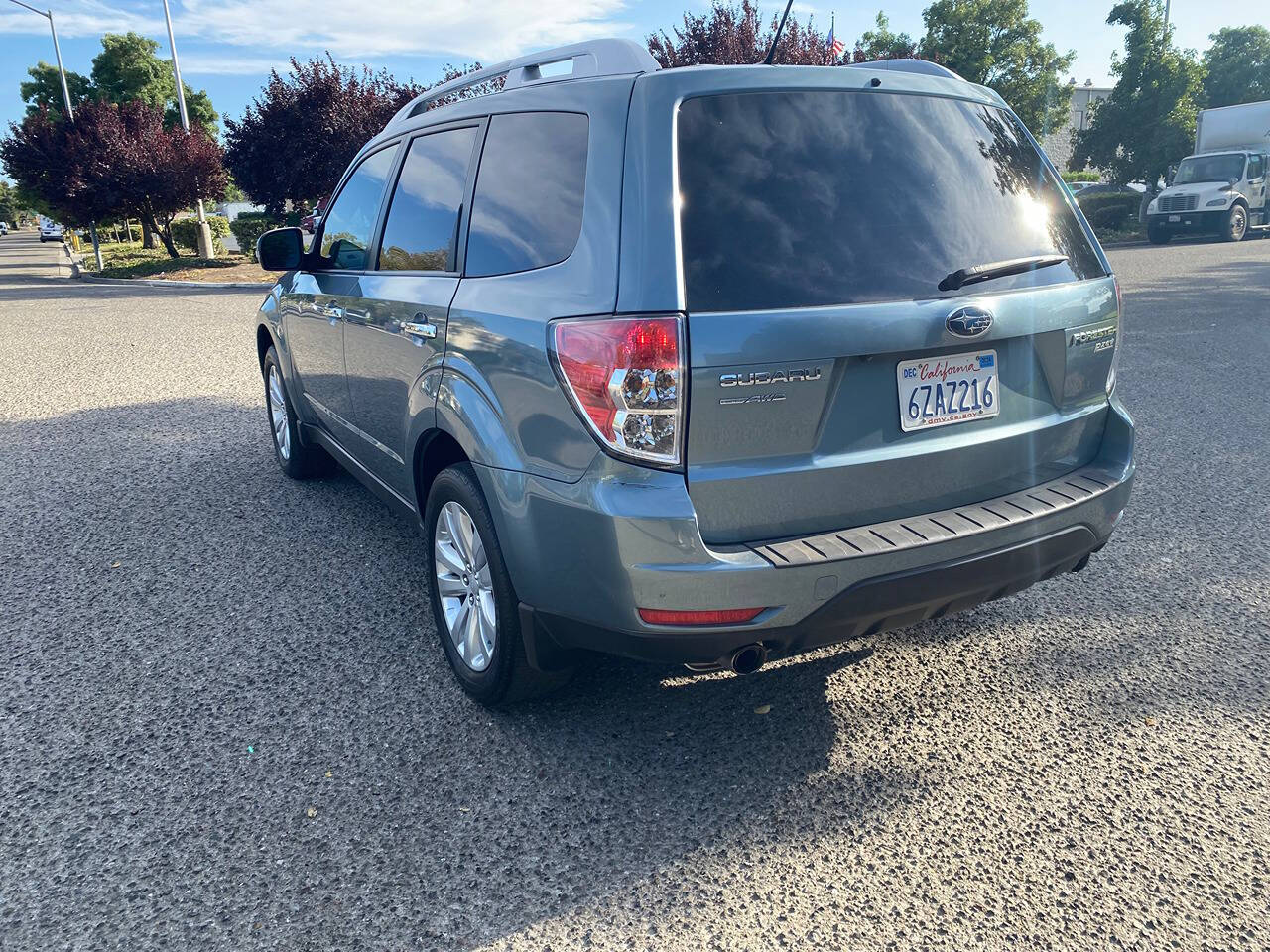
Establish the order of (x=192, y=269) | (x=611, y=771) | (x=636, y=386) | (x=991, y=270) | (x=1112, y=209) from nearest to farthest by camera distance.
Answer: (x=636, y=386)
(x=991, y=270)
(x=611, y=771)
(x=192, y=269)
(x=1112, y=209)

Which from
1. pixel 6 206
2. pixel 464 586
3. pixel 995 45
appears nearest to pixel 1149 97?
pixel 995 45

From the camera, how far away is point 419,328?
3.35m

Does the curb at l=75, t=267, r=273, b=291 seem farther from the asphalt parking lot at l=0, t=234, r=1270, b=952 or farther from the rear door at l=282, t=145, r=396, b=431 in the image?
the asphalt parking lot at l=0, t=234, r=1270, b=952

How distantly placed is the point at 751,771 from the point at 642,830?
41 centimetres

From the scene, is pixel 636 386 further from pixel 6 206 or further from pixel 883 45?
pixel 6 206

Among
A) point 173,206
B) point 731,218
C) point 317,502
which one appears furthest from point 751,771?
point 173,206

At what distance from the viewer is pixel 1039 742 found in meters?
2.97

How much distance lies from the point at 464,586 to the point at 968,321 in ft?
5.80

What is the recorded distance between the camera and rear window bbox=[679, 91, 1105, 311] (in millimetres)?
2455

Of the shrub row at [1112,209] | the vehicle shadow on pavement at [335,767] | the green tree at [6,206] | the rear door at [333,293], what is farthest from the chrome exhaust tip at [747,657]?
the green tree at [6,206]

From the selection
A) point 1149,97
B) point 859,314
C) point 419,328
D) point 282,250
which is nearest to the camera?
point 859,314

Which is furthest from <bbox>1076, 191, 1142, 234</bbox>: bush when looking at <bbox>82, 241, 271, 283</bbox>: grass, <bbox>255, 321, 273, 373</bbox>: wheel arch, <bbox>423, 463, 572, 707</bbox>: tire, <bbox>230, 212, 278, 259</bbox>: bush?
<bbox>423, 463, 572, 707</bbox>: tire

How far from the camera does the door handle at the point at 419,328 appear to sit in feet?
10.7

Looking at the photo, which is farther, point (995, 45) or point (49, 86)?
point (49, 86)
